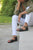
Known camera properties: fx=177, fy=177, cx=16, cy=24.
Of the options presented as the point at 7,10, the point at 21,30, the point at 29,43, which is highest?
the point at 7,10

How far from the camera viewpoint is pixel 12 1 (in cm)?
1053

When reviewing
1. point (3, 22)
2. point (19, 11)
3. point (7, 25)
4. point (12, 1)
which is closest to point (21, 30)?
point (19, 11)

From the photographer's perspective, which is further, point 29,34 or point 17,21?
point 17,21

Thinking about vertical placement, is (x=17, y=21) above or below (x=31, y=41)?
above

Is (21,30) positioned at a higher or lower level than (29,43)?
higher

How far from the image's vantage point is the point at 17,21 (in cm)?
492

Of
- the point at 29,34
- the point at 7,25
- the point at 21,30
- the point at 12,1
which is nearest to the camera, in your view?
the point at 29,34

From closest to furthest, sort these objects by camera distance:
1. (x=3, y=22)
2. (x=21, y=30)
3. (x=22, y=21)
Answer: (x=21, y=30) → (x=22, y=21) → (x=3, y=22)

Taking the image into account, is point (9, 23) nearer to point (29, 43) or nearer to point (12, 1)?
point (12, 1)

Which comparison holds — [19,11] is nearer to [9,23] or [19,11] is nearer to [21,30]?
[21,30]

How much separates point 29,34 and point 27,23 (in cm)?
62

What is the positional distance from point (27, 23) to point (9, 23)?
12.3 ft

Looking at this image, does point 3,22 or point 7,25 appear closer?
point 7,25

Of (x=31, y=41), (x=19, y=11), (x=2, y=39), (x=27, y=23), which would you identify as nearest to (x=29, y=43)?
(x=31, y=41)
